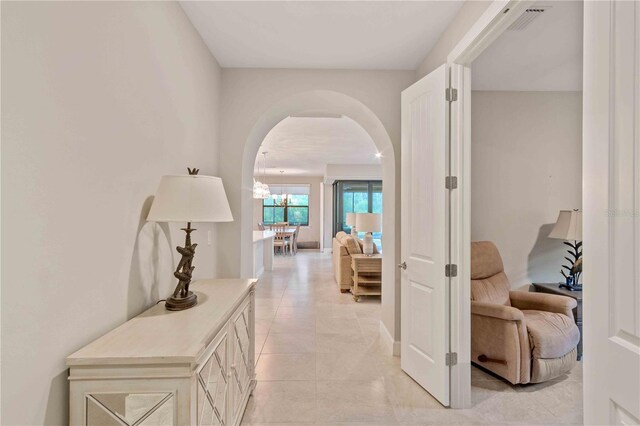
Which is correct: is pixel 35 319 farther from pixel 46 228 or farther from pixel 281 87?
pixel 281 87

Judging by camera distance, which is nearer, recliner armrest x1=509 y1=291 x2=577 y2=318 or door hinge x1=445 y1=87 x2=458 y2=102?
door hinge x1=445 y1=87 x2=458 y2=102

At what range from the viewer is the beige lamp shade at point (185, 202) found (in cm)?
150

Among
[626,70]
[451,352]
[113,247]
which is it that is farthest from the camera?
[451,352]

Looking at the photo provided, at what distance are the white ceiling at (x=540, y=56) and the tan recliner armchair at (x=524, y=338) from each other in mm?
2086

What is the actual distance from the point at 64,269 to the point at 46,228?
171mm

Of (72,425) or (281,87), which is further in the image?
(281,87)

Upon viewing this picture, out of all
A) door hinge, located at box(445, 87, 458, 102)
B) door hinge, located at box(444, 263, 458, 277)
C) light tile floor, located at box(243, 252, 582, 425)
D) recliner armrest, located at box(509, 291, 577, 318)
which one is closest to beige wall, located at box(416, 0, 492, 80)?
door hinge, located at box(445, 87, 458, 102)

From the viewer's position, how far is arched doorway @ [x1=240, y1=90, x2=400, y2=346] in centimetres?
292

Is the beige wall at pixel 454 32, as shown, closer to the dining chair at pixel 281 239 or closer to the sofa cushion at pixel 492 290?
the sofa cushion at pixel 492 290

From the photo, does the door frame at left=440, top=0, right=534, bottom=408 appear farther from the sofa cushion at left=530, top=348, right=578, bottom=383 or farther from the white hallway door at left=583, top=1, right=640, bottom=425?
the white hallway door at left=583, top=1, right=640, bottom=425

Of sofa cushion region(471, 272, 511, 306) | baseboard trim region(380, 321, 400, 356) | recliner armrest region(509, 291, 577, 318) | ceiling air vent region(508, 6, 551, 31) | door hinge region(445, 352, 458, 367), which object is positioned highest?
ceiling air vent region(508, 6, 551, 31)

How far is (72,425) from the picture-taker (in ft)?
3.49

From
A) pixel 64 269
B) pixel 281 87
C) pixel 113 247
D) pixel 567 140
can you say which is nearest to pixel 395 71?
pixel 281 87

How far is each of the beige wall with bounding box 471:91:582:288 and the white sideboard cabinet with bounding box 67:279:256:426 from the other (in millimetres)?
3061
